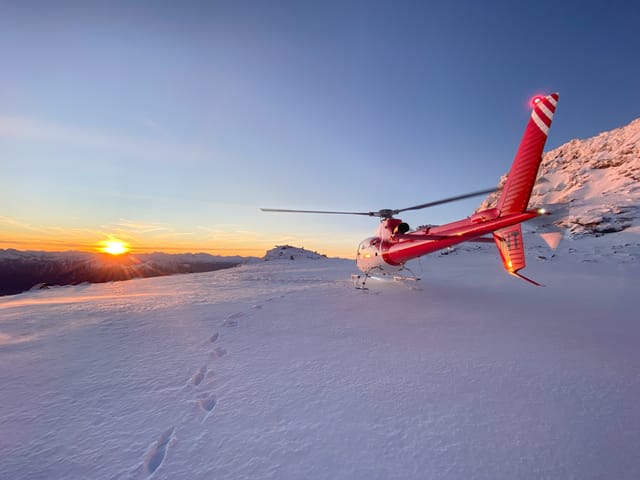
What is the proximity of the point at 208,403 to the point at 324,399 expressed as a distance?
4.32ft

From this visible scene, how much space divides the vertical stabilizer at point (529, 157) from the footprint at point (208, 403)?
25.7 feet

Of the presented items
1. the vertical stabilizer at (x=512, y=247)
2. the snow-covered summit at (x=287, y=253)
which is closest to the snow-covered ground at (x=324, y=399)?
the vertical stabilizer at (x=512, y=247)

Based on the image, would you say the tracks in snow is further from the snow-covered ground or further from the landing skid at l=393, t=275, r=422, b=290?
the landing skid at l=393, t=275, r=422, b=290

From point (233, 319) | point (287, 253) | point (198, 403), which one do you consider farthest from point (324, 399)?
point (287, 253)

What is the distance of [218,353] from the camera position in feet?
14.1

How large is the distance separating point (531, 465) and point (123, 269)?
211m

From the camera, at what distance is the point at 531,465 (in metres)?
2.07

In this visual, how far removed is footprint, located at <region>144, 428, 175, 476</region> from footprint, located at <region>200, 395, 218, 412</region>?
37 cm

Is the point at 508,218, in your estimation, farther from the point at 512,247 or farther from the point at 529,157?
the point at 529,157

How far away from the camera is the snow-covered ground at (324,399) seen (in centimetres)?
213

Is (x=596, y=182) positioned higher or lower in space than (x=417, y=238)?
higher

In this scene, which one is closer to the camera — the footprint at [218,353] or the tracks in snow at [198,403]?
the tracks in snow at [198,403]

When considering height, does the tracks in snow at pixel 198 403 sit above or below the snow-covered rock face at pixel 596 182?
below

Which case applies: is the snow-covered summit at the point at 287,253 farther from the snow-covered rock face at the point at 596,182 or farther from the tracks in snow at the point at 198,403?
the tracks in snow at the point at 198,403
